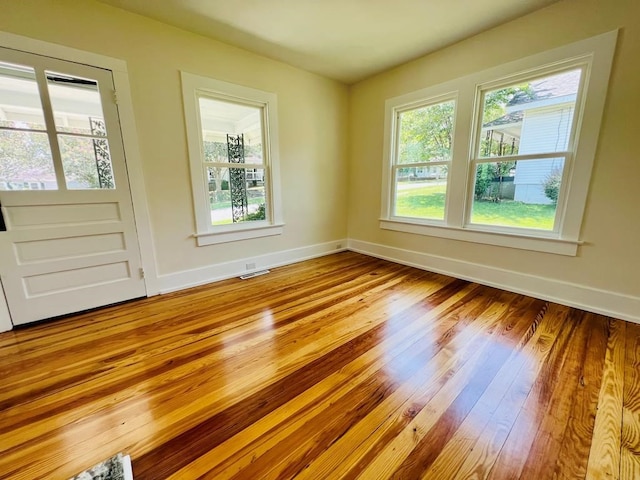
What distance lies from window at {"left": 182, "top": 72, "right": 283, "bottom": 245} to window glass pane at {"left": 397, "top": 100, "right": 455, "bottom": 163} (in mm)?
1795

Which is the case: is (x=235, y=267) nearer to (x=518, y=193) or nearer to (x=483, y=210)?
(x=483, y=210)

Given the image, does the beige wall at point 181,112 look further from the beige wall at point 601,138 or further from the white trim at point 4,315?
the beige wall at point 601,138

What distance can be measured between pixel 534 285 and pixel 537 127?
1550 millimetres

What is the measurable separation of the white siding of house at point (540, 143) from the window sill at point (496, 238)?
15.3 inches

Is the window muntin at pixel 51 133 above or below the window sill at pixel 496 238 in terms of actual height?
above

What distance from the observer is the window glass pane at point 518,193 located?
2.48 metres

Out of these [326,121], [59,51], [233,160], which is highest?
[59,51]

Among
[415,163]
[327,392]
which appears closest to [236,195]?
[415,163]

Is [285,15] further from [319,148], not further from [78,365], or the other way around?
[78,365]

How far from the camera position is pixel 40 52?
2.04 metres

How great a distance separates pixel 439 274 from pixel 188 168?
3243 millimetres

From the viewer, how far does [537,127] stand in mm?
2492

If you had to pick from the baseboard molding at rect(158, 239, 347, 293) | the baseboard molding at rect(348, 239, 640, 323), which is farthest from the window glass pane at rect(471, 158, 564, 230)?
the baseboard molding at rect(158, 239, 347, 293)

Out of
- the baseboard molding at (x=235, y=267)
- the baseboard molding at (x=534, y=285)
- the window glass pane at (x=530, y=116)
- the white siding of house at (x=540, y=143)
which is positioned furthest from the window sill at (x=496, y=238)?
the baseboard molding at (x=235, y=267)
